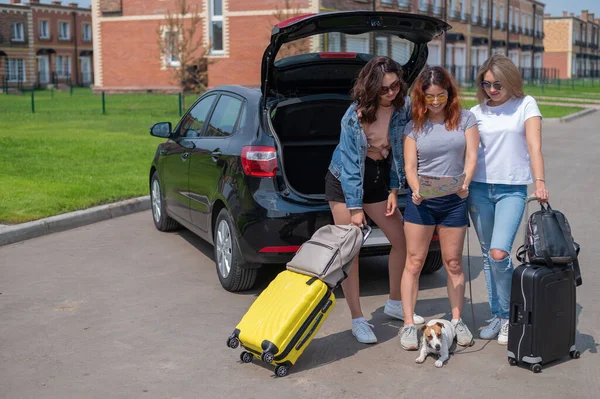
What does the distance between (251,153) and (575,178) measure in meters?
8.78

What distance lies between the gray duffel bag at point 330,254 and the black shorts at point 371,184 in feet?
0.95

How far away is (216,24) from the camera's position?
48.0 meters

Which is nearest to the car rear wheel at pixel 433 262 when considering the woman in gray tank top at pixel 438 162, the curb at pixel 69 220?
the woman in gray tank top at pixel 438 162

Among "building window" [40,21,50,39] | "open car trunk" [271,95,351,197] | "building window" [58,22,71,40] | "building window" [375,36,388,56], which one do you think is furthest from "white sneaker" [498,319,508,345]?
"building window" [58,22,71,40]

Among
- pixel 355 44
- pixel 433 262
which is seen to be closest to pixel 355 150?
pixel 433 262

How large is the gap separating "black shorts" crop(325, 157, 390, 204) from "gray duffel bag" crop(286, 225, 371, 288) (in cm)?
29

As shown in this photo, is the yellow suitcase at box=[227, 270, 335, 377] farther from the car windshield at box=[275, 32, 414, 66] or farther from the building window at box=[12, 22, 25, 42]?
the building window at box=[12, 22, 25, 42]

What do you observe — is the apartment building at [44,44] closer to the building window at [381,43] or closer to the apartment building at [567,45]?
the building window at [381,43]

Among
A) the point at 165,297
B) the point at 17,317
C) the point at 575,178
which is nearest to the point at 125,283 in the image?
the point at 165,297

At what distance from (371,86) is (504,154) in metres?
0.96

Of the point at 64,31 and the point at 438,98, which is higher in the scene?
the point at 64,31

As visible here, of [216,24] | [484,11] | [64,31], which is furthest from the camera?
[64,31]

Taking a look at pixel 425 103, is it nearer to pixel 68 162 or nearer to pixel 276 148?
pixel 276 148

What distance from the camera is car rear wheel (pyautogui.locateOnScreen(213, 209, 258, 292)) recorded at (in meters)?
6.76
